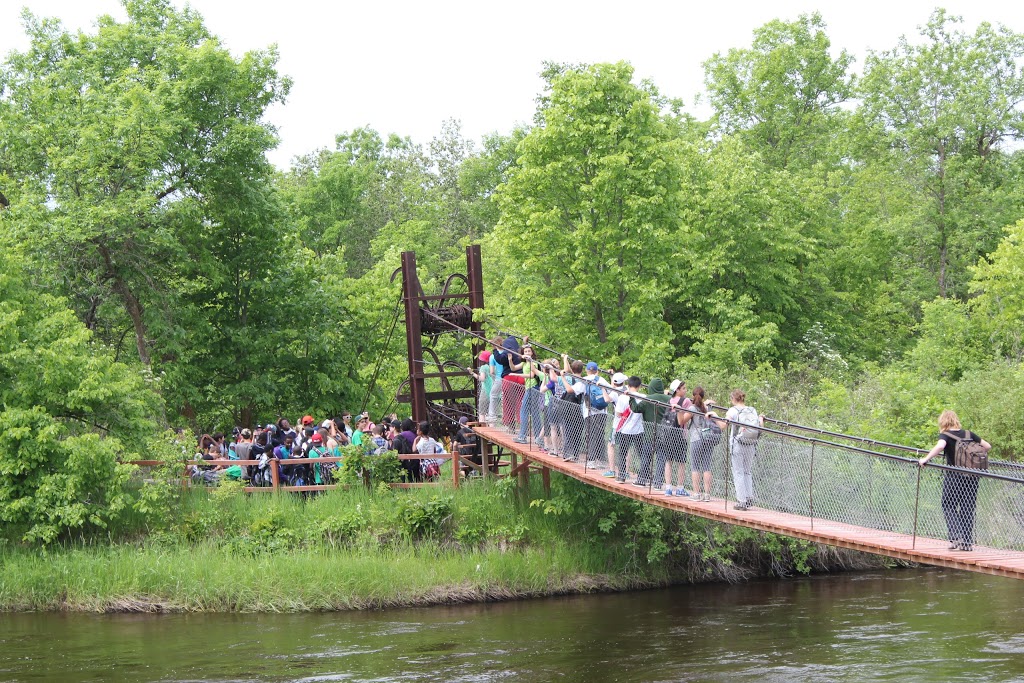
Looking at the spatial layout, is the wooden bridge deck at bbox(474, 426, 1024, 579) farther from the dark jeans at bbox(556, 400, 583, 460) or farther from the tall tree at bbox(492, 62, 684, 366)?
the tall tree at bbox(492, 62, 684, 366)

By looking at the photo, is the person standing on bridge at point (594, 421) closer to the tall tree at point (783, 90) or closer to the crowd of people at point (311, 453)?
the crowd of people at point (311, 453)

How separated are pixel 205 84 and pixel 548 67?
14601mm

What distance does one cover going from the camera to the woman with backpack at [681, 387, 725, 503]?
49.2ft

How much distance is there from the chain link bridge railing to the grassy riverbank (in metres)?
3.72

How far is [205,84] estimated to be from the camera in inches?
1135

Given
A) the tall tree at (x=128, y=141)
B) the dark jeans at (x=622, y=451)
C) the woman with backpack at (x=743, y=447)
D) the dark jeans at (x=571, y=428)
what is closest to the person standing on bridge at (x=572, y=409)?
the dark jeans at (x=571, y=428)

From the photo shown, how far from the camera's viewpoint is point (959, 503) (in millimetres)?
12305

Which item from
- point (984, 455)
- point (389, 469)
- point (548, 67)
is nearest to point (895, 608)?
point (984, 455)

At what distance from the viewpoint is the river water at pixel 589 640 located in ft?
49.1

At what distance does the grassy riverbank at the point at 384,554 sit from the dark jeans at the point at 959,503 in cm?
912

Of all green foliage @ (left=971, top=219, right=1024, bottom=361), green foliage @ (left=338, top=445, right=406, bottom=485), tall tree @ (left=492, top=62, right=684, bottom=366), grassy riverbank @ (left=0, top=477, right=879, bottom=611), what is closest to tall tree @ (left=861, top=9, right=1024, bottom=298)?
green foliage @ (left=971, top=219, right=1024, bottom=361)

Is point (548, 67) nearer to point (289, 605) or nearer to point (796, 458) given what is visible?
point (289, 605)

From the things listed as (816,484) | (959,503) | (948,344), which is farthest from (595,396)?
(948,344)

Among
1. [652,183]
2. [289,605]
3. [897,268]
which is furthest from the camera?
[897,268]
